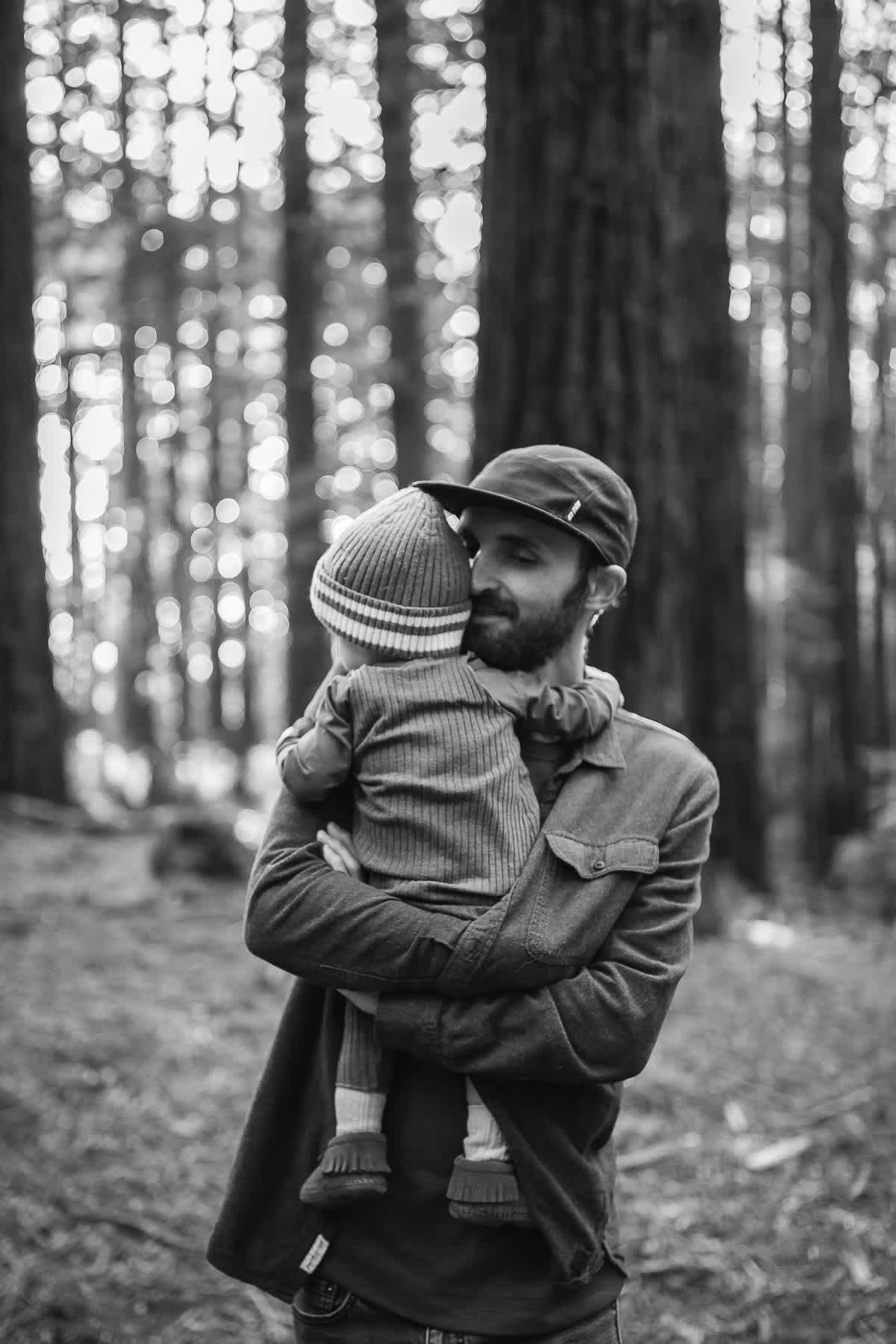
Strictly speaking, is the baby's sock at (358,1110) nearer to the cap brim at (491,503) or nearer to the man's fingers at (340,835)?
the man's fingers at (340,835)

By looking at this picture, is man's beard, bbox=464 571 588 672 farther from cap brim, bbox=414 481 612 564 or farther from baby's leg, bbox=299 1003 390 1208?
baby's leg, bbox=299 1003 390 1208

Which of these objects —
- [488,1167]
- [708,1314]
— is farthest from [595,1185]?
[708,1314]

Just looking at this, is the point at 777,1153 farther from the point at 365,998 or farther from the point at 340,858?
the point at 340,858

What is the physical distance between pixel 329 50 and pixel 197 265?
5645 millimetres

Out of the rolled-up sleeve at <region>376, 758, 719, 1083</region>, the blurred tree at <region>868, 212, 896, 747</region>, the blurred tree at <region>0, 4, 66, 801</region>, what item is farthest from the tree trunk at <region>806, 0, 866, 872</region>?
the rolled-up sleeve at <region>376, 758, 719, 1083</region>

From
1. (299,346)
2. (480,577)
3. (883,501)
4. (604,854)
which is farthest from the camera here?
(883,501)

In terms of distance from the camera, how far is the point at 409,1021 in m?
1.95

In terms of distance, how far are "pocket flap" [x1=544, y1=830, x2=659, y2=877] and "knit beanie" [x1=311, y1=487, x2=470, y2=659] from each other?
40 cm

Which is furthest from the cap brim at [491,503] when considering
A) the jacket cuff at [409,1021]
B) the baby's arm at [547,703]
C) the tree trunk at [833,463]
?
the tree trunk at [833,463]

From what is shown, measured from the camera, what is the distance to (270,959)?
78.5 inches

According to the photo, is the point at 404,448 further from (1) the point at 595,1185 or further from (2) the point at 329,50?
(1) the point at 595,1185

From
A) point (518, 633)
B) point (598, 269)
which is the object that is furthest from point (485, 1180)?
point (598, 269)

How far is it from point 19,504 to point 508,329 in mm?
7085

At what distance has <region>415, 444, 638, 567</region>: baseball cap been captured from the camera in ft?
6.83
